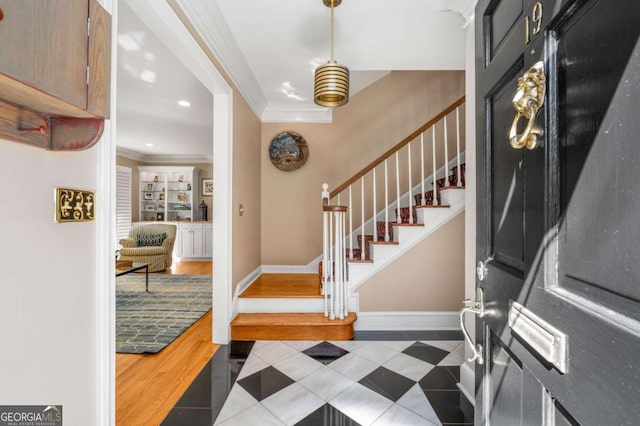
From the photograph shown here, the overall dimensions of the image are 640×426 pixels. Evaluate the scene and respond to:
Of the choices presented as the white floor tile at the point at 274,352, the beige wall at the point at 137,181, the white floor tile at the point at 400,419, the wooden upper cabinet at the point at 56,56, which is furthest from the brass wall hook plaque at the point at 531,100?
the beige wall at the point at 137,181

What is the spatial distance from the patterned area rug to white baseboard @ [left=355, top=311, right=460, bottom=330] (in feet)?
6.08

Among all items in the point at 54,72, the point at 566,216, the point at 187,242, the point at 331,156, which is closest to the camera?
the point at 566,216

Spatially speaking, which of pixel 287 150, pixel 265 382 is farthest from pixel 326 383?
pixel 287 150

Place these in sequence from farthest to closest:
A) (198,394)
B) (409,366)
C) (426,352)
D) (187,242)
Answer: (187,242) < (426,352) < (409,366) < (198,394)

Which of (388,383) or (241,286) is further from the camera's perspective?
(241,286)

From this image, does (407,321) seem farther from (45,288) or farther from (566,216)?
(45,288)

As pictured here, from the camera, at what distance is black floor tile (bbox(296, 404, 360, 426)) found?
5.37 feet

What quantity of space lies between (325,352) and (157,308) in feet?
7.70

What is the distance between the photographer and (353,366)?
2.23 metres

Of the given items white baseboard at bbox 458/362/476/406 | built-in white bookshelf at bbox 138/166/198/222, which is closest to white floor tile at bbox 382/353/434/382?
white baseboard at bbox 458/362/476/406

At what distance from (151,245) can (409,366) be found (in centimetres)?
560

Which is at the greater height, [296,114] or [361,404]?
[296,114]

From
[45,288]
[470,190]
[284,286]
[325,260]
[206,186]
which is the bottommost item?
[284,286]

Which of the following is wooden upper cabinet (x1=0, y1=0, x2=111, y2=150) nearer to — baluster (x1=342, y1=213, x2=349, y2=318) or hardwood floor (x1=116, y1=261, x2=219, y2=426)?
hardwood floor (x1=116, y1=261, x2=219, y2=426)
